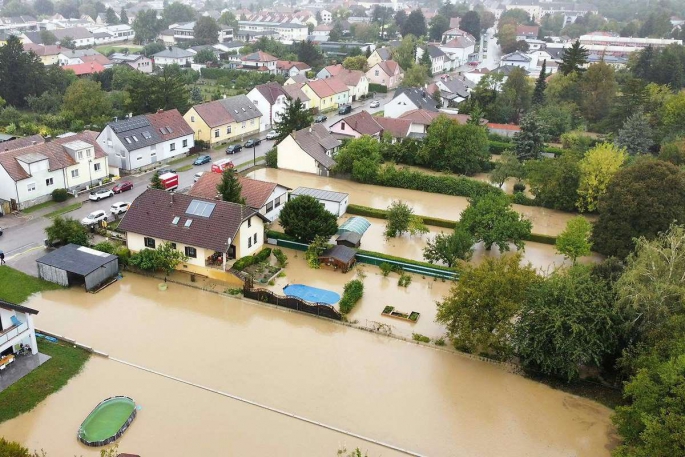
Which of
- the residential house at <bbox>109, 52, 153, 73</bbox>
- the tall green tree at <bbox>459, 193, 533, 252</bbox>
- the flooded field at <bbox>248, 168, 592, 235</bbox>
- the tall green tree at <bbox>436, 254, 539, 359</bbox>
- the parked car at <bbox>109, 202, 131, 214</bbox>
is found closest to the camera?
the tall green tree at <bbox>436, 254, 539, 359</bbox>

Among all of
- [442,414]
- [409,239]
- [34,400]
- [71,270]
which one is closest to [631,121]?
[409,239]

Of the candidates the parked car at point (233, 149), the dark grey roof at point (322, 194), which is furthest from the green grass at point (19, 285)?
the parked car at point (233, 149)

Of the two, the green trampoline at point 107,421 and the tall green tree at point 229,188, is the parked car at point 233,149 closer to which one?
the tall green tree at point 229,188

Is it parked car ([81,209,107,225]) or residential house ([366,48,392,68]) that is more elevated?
residential house ([366,48,392,68])

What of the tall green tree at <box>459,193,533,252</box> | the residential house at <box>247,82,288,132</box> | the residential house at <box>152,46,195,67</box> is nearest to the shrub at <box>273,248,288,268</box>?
the tall green tree at <box>459,193,533,252</box>

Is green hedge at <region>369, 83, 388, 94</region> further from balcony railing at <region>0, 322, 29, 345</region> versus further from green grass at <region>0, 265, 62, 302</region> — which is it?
balcony railing at <region>0, 322, 29, 345</region>

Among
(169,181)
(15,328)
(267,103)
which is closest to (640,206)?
(169,181)

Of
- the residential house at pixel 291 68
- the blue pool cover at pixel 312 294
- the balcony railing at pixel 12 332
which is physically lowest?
the blue pool cover at pixel 312 294
